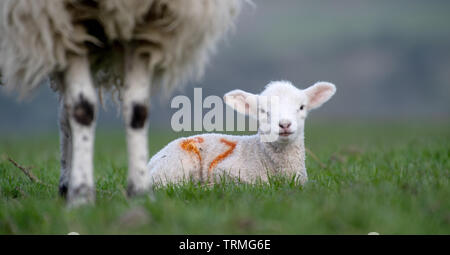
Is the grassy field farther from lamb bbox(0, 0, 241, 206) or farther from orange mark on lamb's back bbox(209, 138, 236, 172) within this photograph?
orange mark on lamb's back bbox(209, 138, 236, 172)

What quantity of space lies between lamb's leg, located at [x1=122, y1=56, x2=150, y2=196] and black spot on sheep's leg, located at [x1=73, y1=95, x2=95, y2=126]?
0.25 meters

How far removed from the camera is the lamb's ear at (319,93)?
5254 millimetres

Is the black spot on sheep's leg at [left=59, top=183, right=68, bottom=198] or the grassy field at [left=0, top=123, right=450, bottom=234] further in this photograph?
the black spot on sheep's leg at [left=59, top=183, right=68, bottom=198]

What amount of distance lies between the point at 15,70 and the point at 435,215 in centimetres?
314

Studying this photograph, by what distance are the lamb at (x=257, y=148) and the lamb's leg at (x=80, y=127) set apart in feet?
4.41

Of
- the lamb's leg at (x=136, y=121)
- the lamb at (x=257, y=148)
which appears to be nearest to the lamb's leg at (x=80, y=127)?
the lamb's leg at (x=136, y=121)

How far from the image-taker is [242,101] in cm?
530

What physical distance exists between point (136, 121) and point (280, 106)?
1763 millimetres

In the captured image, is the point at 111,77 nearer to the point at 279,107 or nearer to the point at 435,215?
the point at 279,107

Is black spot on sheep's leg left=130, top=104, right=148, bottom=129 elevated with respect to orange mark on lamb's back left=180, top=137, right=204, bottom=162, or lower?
elevated

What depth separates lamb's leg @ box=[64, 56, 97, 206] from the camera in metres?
3.47

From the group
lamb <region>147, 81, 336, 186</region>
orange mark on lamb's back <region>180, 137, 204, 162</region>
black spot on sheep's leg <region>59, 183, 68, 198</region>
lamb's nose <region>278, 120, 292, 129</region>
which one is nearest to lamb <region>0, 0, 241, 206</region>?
black spot on sheep's leg <region>59, 183, 68, 198</region>

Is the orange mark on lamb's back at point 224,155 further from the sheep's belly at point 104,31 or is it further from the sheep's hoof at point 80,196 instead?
the sheep's hoof at point 80,196

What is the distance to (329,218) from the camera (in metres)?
3.12
